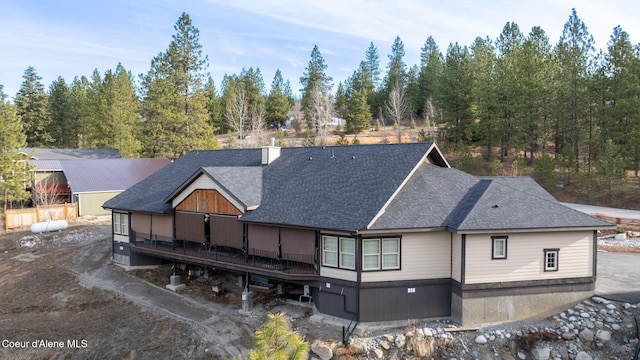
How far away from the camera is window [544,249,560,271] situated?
1548 cm

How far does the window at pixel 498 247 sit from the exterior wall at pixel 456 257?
123cm

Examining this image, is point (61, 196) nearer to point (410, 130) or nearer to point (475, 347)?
point (475, 347)

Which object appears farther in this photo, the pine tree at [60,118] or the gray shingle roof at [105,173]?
the pine tree at [60,118]

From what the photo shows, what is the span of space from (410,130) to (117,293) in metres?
49.4

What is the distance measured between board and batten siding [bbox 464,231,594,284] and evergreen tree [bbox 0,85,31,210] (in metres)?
37.4

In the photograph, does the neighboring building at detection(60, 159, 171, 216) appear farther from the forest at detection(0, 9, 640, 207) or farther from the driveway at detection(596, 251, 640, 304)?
the driveway at detection(596, 251, 640, 304)

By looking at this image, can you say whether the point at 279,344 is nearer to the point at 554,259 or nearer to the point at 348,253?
the point at 348,253

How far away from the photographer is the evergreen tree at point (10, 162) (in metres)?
34.6

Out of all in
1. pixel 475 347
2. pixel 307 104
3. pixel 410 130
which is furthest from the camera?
pixel 307 104

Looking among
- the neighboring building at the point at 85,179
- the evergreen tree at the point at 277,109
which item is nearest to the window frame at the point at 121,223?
the neighboring building at the point at 85,179

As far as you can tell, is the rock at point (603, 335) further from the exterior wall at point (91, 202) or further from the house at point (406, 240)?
the exterior wall at point (91, 202)

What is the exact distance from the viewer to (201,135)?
153 feet

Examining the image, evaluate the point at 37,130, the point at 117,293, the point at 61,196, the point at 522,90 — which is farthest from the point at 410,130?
the point at 37,130

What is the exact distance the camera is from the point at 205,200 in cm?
1922
